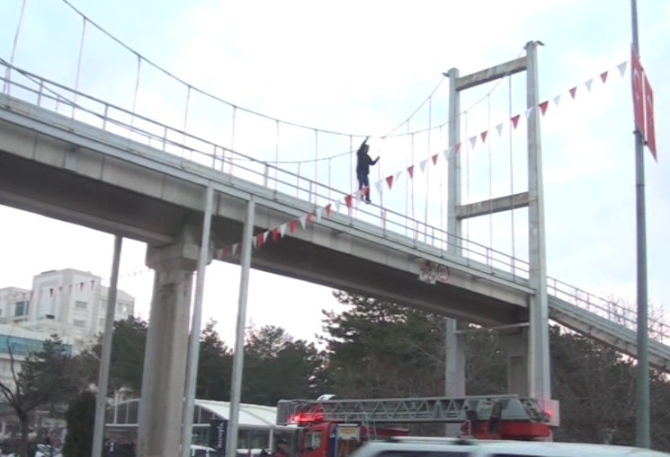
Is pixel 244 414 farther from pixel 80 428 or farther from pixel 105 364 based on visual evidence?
pixel 105 364

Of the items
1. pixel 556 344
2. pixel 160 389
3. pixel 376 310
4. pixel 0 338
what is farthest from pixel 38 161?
pixel 0 338

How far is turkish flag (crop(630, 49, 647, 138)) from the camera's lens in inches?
653

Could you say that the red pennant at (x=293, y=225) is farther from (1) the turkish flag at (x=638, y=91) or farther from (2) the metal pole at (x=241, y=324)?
(1) the turkish flag at (x=638, y=91)

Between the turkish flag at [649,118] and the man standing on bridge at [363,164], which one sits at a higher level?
the man standing on bridge at [363,164]

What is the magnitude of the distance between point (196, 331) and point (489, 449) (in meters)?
18.1

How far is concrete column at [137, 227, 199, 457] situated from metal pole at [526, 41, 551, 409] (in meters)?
15.2

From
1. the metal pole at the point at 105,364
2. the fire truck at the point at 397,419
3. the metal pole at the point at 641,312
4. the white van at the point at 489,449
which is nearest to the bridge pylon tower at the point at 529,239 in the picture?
the fire truck at the point at 397,419

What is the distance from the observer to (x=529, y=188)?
37344 millimetres

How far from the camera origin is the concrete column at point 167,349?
25.5 metres

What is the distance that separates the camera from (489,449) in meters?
7.20

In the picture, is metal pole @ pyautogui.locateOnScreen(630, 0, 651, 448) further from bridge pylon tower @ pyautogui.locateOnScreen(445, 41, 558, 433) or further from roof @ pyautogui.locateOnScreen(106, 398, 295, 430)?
roof @ pyautogui.locateOnScreen(106, 398, 295, 430)

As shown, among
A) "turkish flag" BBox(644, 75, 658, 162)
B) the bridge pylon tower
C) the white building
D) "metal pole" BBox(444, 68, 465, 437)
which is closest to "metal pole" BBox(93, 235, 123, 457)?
the bridge pylon tower

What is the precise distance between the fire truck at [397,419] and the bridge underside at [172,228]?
20.8ft

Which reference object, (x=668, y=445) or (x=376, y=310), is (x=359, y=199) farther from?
(x=376, y=310)
